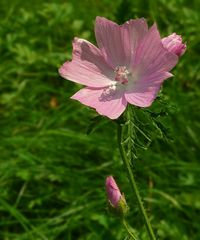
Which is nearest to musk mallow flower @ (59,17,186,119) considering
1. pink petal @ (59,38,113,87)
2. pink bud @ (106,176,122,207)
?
pink petal @ (59,38,113,87)

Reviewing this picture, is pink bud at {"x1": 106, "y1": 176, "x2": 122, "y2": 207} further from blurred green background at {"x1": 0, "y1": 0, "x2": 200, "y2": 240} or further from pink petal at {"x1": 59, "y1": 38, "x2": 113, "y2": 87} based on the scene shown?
blurred green background at {"x1": 0, "y1": 0, "x2": 200, "y2": 240}

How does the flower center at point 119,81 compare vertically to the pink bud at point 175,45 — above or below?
below

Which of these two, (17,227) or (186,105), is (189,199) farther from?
(17,227)

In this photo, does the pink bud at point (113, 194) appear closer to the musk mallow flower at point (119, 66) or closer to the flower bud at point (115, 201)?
the flower bud at point (115, 201)

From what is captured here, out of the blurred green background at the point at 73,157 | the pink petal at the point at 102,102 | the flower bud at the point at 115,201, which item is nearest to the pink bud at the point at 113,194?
the flower bud at the point at 115,201

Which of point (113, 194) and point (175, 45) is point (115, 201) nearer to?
point (113, 194)

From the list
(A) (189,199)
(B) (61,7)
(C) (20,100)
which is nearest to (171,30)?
(B) (61,7)

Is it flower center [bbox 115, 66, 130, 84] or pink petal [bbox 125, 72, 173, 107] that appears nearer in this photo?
pink petal [bbox 125, 72, 173, 107]
